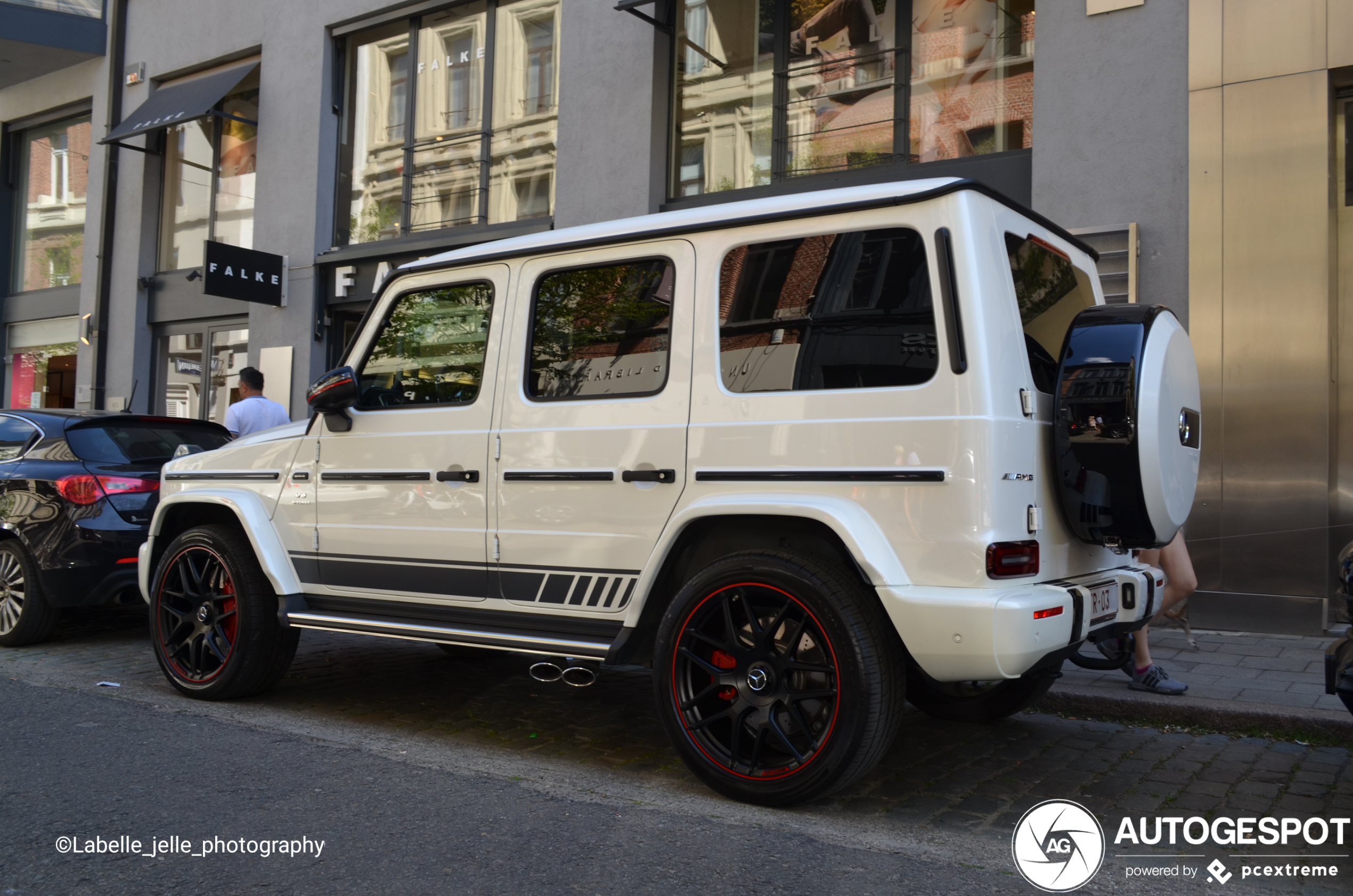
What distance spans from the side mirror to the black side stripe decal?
1.76 m

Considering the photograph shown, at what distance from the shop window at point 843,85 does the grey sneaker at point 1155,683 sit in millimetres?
5076

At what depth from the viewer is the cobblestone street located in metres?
3.81

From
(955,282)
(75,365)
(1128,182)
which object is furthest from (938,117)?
(75,365)

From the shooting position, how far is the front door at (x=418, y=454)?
178 inches

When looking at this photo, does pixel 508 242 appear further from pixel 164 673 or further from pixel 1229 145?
pixel 1229 145

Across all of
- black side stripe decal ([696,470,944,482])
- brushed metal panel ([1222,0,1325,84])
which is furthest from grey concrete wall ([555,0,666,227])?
black side stripe decal ([696,470,944,482])

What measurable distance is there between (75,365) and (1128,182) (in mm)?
15448

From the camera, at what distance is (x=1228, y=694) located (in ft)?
17.8

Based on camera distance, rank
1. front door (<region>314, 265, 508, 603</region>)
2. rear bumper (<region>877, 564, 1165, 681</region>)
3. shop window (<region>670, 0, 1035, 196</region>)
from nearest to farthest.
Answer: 1. rear bumper (<region>877, 564, 1165, 681</region>)
2. front door (<region>314, 265, 508, 603</region>)
3. shop window (<region>670, 0, 1035, 196</region>)

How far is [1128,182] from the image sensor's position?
8211mm

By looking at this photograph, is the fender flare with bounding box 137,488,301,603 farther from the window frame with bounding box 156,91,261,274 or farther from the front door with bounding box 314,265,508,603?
the window frame with bounding box 156,91,261,274
